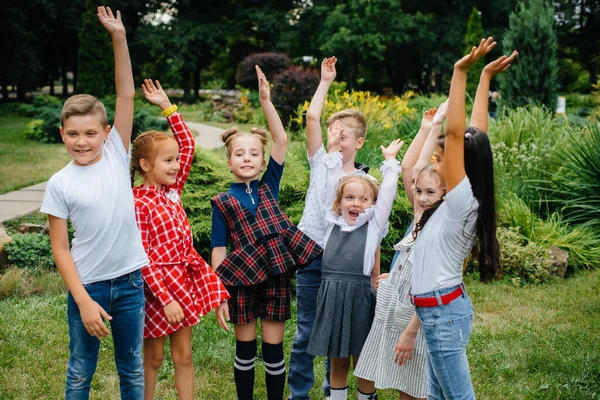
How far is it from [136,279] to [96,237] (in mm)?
252

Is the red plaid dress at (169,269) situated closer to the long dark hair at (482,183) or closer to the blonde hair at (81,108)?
the blonde hair at (81,108)

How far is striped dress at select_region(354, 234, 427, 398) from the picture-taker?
2.71m

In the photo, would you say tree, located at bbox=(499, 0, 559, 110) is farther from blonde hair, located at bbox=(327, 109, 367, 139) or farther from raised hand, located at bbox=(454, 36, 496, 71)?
raised hand, located at bbox=(454, 36, 496, 71)

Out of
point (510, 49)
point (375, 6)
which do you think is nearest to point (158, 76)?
point (375, 6)

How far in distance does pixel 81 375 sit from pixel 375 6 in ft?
91.3

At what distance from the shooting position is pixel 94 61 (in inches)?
568

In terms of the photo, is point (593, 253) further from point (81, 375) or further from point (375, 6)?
point (375, 6)

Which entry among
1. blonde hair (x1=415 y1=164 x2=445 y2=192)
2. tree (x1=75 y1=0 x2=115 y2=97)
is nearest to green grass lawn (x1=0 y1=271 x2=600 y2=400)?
blonde hair (x1=415 y1=164 x2=445 y2=192)

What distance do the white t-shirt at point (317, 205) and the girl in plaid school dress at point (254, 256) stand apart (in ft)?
0.68

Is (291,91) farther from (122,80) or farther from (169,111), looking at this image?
(122,80)

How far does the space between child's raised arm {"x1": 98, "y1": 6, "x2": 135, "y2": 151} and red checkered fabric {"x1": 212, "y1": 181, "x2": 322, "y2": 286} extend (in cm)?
59

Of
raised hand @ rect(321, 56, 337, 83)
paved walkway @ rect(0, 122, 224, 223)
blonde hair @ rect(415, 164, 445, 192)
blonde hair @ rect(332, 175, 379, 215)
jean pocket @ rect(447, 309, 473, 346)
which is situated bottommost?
paved walkway @ rect(0, 122, 224, 223)

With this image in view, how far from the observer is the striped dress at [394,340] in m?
2.71

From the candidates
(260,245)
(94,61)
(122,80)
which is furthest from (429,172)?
(94,61)
